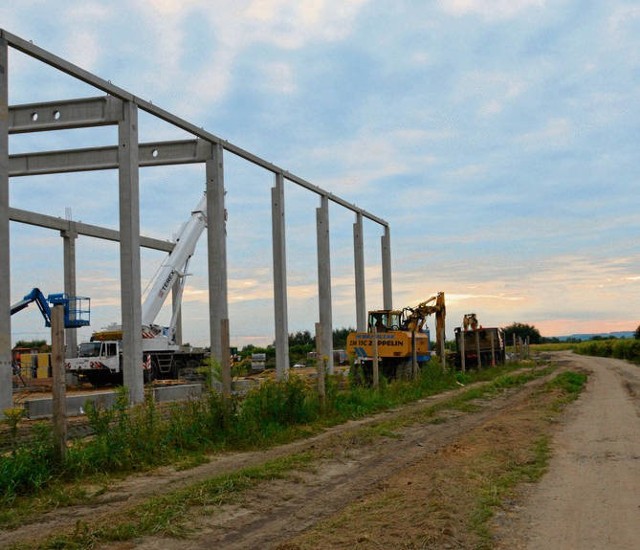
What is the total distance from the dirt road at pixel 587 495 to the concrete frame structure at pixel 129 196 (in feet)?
19.2

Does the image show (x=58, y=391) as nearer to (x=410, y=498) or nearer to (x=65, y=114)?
(x=410, y=498)

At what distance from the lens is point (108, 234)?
36.9m

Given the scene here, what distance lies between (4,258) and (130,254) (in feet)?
14.4

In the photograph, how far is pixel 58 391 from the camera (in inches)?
368

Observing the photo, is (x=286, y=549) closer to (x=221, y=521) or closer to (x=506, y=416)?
(x=221, y=521)

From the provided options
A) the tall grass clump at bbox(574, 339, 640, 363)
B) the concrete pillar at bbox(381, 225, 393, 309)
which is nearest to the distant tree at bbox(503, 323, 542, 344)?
the tall grass clump at bbox(574, 339, 640, 363)

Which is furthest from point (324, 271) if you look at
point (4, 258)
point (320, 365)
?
point (4, 258)

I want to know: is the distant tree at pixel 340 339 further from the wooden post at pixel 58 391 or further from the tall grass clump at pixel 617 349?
the wooden post at pixel 58 391

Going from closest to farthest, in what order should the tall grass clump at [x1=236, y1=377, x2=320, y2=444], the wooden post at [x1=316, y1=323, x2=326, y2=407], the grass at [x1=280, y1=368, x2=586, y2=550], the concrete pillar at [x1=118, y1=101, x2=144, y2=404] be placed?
1. the grass at [x1=280, y1=368, x2=586, y2=550]
2. the tall grass clump at [x1=236, y1=377, x2=320, y2=444]
3. the wooden post at [x1=316, y1=323, x2=326, y2=407]
4. the concrete pillar at [x1=118, y1=101, x2=144, y2=404]

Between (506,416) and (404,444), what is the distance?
4764 mm

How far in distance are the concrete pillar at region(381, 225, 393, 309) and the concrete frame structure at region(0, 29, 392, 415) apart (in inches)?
158

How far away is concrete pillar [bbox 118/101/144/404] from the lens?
2030 cm

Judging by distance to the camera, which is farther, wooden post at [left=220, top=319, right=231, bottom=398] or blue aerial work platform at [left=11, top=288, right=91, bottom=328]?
blue aerial work platform at [left=11, top=288, right=91, bottom=328]

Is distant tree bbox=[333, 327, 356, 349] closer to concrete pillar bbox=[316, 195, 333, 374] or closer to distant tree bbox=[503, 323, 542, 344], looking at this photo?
concrete pillar bbox=[316, 195, 333, 374]
